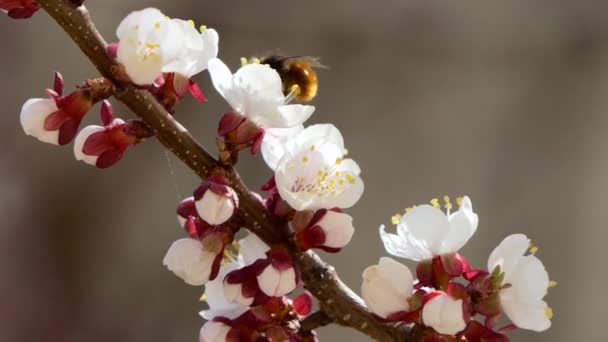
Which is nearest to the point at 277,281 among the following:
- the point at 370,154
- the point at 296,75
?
the point at 296,75

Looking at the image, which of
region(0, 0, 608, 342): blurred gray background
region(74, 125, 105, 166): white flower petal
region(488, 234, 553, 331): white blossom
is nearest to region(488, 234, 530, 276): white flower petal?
region(488, 234, 553, 331): white blossom

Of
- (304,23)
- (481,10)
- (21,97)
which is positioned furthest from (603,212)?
(21,97)

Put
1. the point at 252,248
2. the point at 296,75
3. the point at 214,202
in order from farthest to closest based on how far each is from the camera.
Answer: the point at 296,75 < the point at 252,248 < the point at 214,202

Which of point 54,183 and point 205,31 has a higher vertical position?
point 54,183

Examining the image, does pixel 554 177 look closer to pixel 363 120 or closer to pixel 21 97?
pixel 363 120

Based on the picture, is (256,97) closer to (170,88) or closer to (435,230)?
(170,88)

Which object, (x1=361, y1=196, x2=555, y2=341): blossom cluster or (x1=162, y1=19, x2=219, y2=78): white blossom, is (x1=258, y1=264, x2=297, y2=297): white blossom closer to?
(x1=361, y1=196, x2=555, y2=341): blossom cluster
